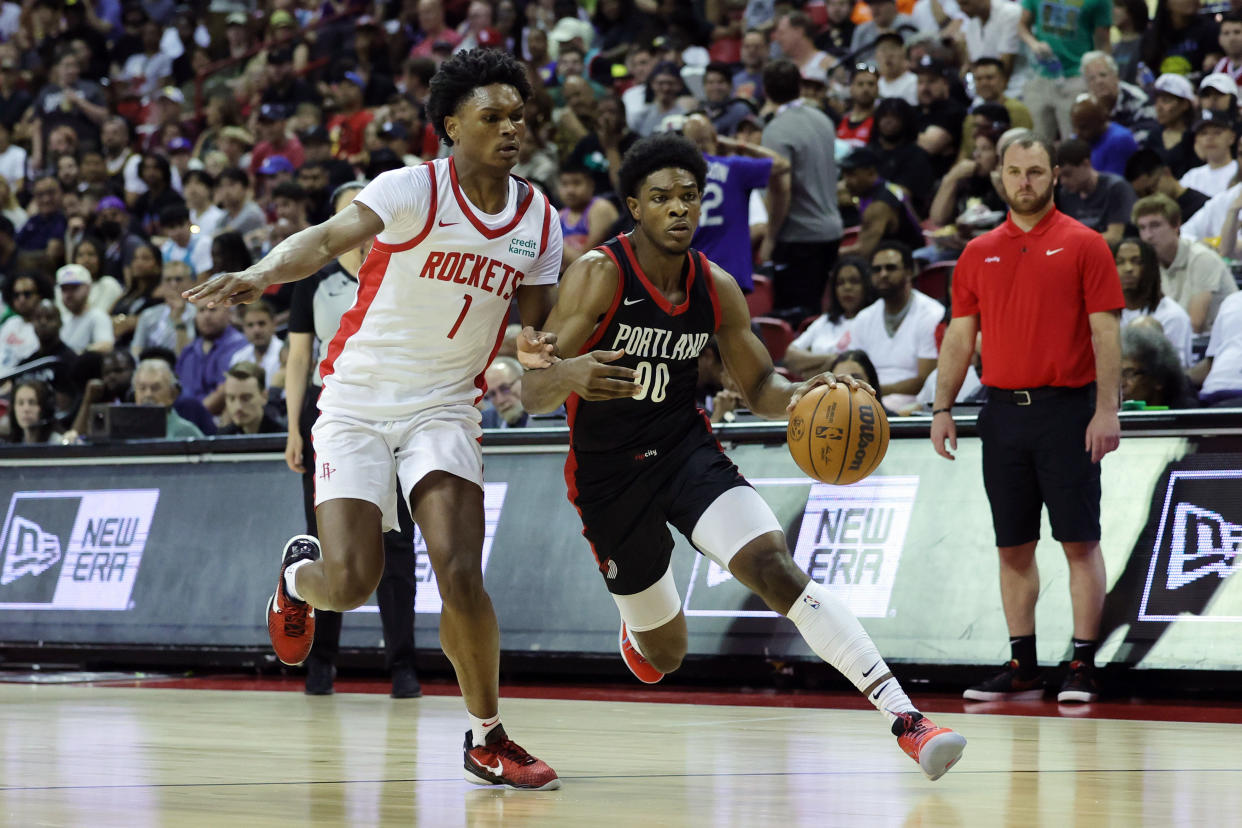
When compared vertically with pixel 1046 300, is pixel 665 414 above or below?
below

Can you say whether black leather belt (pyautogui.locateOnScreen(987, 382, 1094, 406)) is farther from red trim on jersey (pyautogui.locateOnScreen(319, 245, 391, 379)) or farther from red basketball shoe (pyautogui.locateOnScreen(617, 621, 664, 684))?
red trim on jersey (pyautogui.locateOnScreen(319, 245, 391, 379))

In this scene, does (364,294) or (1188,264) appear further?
(1188,264)

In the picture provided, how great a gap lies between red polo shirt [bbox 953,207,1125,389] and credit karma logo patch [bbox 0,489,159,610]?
5.46m

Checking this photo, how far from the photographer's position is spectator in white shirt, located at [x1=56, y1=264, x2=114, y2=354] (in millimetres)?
14797

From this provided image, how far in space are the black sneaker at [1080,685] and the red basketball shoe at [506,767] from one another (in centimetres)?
318

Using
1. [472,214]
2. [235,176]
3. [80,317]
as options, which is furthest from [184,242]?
[472,214]

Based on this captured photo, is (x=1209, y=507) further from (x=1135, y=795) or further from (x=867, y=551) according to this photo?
(x=1135, y=795)

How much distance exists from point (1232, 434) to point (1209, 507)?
35 centimetres

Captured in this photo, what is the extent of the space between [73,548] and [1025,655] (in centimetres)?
611

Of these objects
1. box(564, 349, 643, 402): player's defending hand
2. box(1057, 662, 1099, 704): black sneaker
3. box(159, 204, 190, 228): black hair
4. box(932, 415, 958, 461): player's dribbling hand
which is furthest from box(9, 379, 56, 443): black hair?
box(564, 349, 643, 402): player's defending hand

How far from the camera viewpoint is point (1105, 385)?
738 centimetres

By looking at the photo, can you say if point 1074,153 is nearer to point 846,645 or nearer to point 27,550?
point 846,645

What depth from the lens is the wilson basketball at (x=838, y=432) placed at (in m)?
5.48

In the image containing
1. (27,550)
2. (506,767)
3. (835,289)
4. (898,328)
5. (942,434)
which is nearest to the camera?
(506,767)
